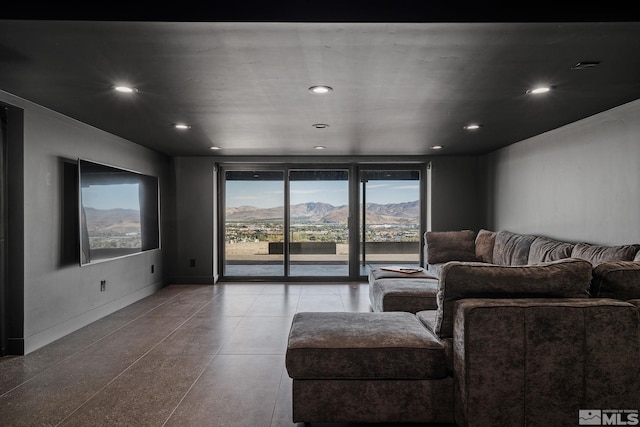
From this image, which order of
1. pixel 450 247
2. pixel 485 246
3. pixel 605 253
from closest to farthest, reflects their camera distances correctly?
pixel 605 253, pixel 485 246, pixel 450 247

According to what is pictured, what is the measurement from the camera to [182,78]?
288 centimetres

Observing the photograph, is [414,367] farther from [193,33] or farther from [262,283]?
[262,283]

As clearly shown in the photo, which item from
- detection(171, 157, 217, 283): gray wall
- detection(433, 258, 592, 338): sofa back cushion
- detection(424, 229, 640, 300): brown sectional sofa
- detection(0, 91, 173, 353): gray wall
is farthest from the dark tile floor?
detection(171, 157, 217, 283): gray wall

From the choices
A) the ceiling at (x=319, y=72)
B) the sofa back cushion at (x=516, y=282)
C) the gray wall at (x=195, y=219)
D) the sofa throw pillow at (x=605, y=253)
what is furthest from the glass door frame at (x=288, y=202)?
the sofa back cushion at (x=516, y=282)

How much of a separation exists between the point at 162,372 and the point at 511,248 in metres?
4.13

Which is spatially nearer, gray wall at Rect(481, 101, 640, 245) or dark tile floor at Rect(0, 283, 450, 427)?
dark tile floor at Rect(0, 283, 450, 427)

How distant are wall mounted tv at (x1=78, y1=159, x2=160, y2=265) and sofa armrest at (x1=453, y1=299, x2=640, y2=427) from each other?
12.8ft

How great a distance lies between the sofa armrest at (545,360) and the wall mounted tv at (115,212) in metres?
3.90

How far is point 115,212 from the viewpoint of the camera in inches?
193

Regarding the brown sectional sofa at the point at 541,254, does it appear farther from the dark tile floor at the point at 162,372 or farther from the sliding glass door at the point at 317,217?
the sliding glass door at the point at 317,217

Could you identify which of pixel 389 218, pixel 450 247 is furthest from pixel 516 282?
pixel 389 218

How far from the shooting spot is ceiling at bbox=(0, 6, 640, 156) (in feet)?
6.94

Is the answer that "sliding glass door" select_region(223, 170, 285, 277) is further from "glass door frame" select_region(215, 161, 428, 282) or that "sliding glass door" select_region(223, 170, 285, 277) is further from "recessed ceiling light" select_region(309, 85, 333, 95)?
"recessed ceiling light" select_region(309, 85, 333, 95)

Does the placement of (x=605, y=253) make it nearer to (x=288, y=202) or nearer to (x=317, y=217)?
(x=317, y=217)
